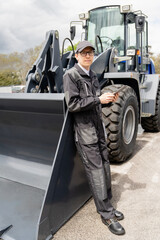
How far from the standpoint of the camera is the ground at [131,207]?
7.19 feet

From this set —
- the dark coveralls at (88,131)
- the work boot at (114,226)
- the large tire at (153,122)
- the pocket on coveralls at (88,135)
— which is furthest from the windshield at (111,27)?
the work boot at (114,226)

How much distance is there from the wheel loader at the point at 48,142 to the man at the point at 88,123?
0.13 m

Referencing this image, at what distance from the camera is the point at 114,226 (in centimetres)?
220

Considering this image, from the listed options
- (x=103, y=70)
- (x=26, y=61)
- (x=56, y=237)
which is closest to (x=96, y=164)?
(x=56, y=237)

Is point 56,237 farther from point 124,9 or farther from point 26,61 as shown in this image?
point 26,61

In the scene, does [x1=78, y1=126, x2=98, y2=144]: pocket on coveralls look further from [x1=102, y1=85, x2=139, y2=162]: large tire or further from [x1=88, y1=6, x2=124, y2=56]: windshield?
[x1=88, y1=6, x2=124, y2=56]: windshield

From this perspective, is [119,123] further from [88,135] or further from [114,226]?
[114,226]

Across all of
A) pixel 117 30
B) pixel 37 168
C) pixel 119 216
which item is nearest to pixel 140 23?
pixel 117 30

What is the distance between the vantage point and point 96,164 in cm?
226

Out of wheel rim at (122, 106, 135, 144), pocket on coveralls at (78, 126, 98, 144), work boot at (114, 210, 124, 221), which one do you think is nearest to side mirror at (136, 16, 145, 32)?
wheel rim at (122, 106, 135, 144)

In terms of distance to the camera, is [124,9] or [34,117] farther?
[124,9]

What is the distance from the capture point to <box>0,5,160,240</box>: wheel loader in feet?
7.18

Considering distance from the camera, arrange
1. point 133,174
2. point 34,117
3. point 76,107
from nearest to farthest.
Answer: point 76,107 → point 34,117 → point 133,174

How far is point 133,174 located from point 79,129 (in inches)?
59.7
